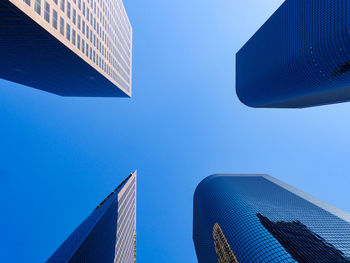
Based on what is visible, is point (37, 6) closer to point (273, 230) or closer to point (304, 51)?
point (304, 51)

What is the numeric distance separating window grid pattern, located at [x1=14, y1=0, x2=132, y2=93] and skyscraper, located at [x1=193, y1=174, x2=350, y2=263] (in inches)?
3586

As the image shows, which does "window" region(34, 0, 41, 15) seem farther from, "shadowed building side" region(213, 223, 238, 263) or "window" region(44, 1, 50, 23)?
"shadowed building side" region(213, 223, 238, 263)

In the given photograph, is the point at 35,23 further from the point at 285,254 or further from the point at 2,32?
the point at 285,254

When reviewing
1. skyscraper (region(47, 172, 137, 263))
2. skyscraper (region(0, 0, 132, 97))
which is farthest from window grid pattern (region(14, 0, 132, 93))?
skyscraper (region(47, 172, 137, 263))

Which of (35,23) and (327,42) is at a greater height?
(327,42)

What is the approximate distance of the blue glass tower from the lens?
66500 mm

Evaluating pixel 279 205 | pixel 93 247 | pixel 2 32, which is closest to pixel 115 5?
pixel 2 32

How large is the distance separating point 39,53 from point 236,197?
119064mm

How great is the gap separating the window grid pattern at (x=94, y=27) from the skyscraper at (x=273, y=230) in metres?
91.1

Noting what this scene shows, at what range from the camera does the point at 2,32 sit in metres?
37.7

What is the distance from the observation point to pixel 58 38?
3978cm

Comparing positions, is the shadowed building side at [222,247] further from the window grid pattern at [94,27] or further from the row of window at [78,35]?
the row of window at [78,35]

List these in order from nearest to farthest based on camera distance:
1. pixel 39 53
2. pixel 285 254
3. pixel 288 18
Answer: pixel 39 53, pixel 285 254, pixel 288 18

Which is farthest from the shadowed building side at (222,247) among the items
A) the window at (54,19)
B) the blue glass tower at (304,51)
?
the window at (54,19)
